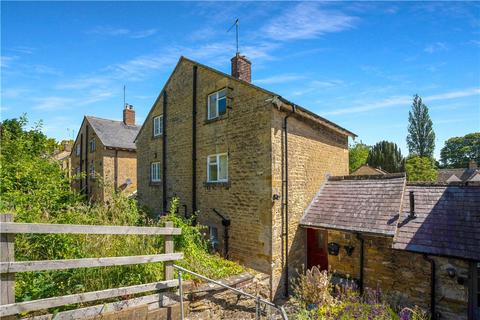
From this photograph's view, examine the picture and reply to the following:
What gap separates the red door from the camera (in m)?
11.0

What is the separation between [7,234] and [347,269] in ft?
32.1

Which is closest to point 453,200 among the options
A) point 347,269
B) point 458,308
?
point 458,308

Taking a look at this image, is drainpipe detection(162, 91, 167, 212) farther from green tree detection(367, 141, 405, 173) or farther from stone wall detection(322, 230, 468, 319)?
green tree detection(367, 141, 405, 173)

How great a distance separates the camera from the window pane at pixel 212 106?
1210 centimetres

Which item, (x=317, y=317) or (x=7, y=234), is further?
(x=317, y=317)

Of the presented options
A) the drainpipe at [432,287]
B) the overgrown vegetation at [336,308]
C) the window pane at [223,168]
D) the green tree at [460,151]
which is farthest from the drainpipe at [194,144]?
the green tree at [460,151]

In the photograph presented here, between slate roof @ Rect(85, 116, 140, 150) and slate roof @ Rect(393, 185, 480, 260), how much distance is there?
2203 centimetres

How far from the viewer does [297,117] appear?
10.9 metres

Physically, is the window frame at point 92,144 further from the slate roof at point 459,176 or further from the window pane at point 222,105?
the slate roof at point 459,176

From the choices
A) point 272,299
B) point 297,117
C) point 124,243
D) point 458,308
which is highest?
point 297,117

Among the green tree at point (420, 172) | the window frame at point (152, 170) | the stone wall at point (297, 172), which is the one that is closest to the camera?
the stone wall at point (297, 172)

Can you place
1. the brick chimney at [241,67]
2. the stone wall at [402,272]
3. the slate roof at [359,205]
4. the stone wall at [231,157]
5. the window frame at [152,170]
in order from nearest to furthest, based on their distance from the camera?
the stone wall at [402,272], the slate roof at [359,205], the stone wall at [231,157], the brick chimney at [241,67], the window frame at [152,170]

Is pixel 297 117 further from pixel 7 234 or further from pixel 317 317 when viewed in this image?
pixel 7 234

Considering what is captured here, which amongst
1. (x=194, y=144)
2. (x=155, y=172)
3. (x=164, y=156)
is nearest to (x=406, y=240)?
(x=194, y=144)
